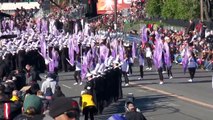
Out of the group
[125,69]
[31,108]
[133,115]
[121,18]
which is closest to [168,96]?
[125,69]

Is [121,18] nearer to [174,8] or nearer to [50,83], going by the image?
[174,8]

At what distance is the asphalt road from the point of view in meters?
23.7

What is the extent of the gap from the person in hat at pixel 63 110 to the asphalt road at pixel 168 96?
51.8 ft

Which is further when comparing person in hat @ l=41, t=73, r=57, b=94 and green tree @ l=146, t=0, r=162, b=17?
green tree @ l=146, t=0, r=162, b=17

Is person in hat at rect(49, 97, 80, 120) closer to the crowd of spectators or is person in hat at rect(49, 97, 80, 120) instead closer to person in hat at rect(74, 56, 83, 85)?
person in hat at rect(74, 56, 83, 85)

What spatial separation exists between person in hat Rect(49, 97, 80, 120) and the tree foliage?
48560 mm

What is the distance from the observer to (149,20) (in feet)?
193

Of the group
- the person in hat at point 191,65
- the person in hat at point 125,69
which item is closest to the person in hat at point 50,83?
the person in hat at point 125,69

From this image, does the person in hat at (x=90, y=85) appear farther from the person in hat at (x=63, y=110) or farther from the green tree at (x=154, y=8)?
the green tree at (x=154, y=8)

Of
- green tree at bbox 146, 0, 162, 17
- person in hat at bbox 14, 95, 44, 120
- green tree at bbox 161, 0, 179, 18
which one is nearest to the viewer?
person in hat at bbox 14, 95, 44, 120

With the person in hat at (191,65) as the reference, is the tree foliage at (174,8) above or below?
above

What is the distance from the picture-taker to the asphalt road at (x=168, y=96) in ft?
77.6

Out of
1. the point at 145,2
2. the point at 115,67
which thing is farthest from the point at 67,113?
the point at 145,2

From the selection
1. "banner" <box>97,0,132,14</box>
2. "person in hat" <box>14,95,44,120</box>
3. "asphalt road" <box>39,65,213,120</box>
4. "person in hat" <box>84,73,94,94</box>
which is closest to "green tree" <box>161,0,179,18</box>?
"banner" <box>97,0,132,14</box>
